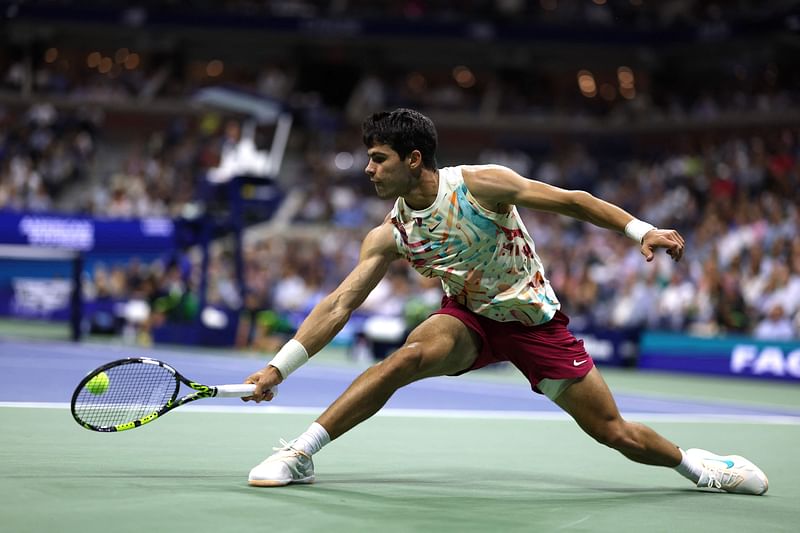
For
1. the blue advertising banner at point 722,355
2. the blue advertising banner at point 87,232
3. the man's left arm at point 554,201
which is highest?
the blue advertising banner at point 87,232

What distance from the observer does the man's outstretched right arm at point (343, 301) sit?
632 cm

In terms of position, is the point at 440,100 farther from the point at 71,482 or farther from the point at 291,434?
the point at 71,482

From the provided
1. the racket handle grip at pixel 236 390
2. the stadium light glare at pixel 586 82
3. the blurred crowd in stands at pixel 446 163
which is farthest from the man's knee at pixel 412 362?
the stadium light glare at pixel 586 82

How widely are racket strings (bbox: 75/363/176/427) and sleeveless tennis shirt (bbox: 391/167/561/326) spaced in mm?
1520

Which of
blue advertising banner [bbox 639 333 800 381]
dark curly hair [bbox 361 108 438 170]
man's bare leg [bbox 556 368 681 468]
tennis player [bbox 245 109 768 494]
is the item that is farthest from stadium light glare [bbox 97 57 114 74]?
man's bare leg [bbox 556 368 681 468]

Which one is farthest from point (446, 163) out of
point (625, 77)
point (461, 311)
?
point (461, 311)

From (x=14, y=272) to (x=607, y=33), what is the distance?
67.3 feet

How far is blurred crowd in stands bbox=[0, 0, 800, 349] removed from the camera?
810 inches

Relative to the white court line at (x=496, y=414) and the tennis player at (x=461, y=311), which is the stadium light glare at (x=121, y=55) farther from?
the tennis player at (x=461, y=311)

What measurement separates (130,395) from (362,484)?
137cm

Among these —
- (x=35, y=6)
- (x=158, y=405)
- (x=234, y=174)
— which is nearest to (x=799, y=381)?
(x=234, y=174)

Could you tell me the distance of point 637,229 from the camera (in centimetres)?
582

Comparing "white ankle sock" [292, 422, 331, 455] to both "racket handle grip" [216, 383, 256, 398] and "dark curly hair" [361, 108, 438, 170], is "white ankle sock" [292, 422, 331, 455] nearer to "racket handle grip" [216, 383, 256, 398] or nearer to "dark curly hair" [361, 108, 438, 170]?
"racket handle grip" [216, 383, 256, 398]

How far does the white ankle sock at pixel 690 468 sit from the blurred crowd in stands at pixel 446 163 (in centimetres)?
1143
